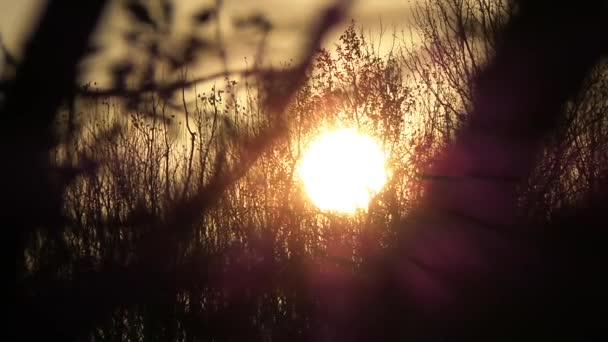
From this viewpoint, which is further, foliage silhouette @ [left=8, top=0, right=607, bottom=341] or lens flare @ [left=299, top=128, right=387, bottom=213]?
lens flare @ [left=299, top=128, right=387, bottom=213]

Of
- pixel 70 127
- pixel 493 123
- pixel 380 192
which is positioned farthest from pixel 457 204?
pixel 70 127

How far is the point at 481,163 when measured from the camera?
7953 mm

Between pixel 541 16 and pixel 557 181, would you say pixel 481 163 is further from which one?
pixel 557 181

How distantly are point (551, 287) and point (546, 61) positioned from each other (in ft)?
9.60

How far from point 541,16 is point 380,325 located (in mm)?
4513

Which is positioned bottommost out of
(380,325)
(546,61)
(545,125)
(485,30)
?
(380,325)

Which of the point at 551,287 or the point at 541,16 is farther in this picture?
the point at 551,287

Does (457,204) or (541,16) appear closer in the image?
(541,16)

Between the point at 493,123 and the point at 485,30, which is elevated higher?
the point at 485,30

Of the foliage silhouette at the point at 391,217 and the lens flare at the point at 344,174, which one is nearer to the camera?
the foliage silhouette at the point at 391,217

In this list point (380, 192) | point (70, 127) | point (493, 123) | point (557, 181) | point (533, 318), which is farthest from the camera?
point (557, 181)

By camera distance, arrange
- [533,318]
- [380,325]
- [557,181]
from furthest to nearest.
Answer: [557,181], [380,325], [533,318]

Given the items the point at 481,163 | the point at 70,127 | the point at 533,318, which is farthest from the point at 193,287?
the point at 70,127

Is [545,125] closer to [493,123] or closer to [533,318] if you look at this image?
[493,123]
